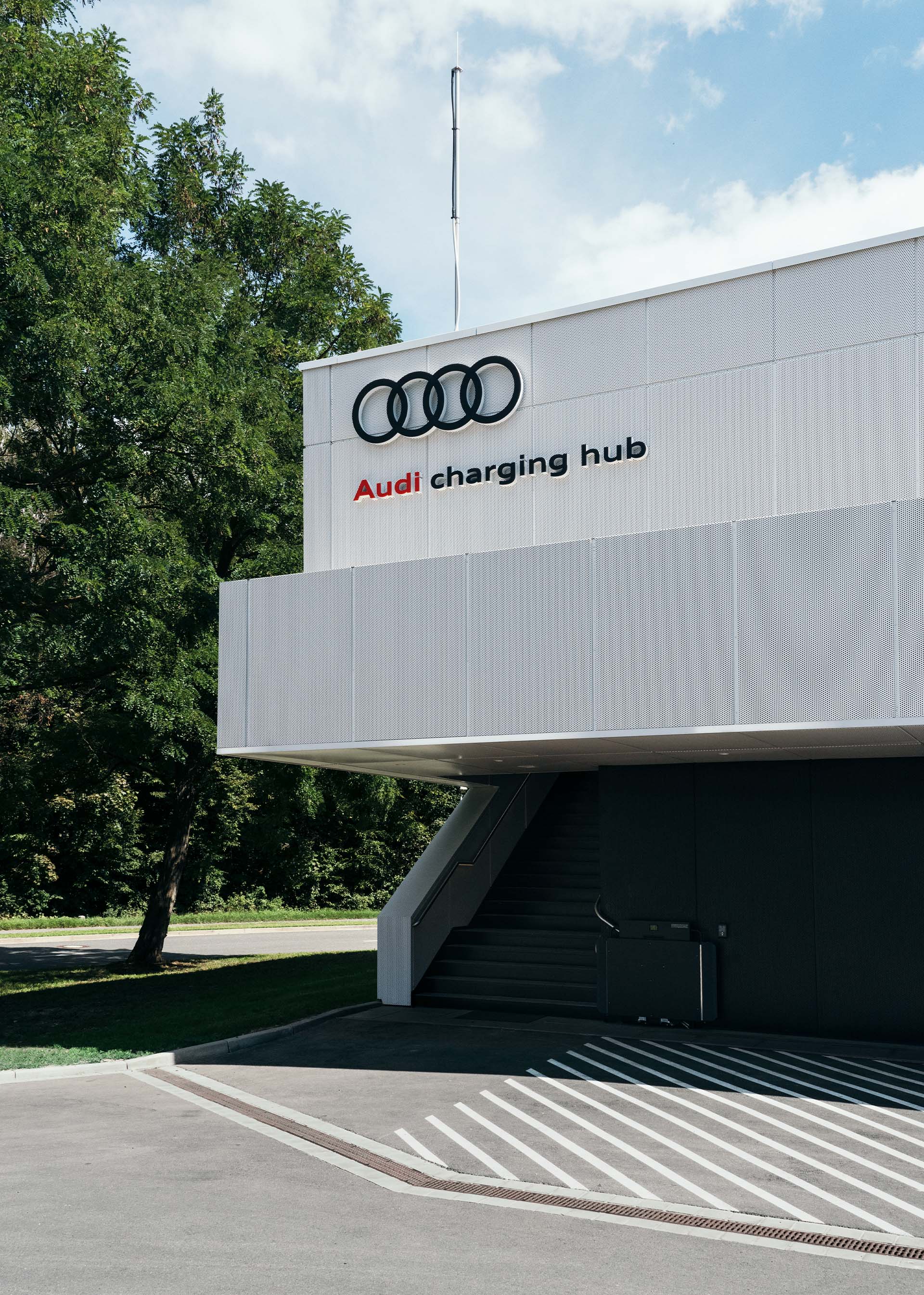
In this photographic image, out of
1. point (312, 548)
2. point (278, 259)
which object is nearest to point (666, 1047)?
point (312, 548)

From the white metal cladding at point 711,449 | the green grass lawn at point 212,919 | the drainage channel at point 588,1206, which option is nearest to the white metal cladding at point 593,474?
the white metal cladding at point 711,449

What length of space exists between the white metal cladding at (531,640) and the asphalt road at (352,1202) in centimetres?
408

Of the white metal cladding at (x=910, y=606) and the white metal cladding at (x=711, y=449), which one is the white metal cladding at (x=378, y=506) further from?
the white metal cladding at (x=910, y=606)

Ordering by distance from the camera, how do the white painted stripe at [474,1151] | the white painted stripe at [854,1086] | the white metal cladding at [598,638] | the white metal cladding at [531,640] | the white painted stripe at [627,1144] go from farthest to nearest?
the white metal cladding at [531,640], the white metal cladding at [598,638], the white painted stripe at [854,1086], the white painted stripe at [474,1151], the white painted stripe at [627,1144]

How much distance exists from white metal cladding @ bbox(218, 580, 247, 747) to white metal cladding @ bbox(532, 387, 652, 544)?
426cm

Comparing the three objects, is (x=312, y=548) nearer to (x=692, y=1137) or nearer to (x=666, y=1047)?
(x=666, y=1047)

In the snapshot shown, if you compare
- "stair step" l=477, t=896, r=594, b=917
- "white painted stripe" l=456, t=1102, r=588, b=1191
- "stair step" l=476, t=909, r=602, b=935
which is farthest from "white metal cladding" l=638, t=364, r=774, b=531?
"white painted stripe" l=456, t=1102, r=588, b=1191

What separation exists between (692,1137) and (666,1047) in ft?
15.1

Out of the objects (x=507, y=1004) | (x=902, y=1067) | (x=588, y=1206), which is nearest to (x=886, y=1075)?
(x=902, y=1067)

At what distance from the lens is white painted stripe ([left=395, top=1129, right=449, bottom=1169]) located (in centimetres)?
1055

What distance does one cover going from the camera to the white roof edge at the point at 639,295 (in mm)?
15375

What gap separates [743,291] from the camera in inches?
643

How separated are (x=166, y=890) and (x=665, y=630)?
15.8 m

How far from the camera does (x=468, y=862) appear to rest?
70.1 feet
